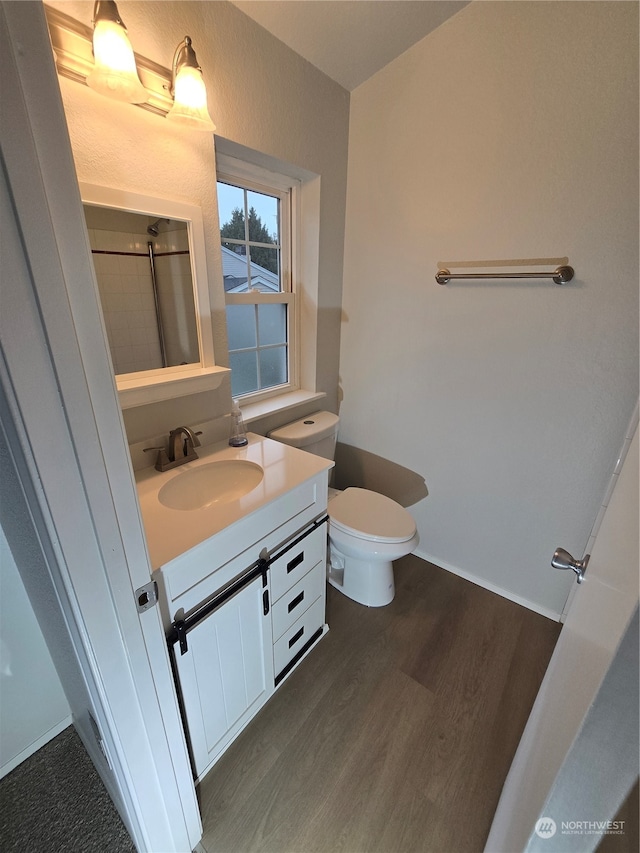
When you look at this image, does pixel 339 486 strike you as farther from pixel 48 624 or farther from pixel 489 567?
pixel 48 624

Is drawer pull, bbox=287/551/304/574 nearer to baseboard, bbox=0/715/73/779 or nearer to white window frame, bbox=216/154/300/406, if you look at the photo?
white window frame, bbox=216/154/300/406

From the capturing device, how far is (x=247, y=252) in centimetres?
160

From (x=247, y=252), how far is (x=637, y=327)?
1584 millimetres

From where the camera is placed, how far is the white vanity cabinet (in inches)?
34.7

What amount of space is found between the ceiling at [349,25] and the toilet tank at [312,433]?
60.2 inches

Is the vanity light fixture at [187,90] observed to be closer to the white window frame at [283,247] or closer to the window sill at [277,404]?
the white window frame at [283,247]

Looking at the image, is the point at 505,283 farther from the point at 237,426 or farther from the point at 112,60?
the point at 112,60

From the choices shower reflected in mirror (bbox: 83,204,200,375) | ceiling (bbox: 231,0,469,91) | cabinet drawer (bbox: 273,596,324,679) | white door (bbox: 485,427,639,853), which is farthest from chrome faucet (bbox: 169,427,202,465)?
ceiling (bbox: 231,0,469,91)

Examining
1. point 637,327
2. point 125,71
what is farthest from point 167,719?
point 637,327

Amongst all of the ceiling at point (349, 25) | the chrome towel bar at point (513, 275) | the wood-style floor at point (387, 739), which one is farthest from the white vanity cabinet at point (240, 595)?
the ceiling at point (349, 25)

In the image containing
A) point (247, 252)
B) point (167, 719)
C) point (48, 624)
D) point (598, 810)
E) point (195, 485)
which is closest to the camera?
point (598, 810)

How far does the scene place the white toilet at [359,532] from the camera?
1.53m

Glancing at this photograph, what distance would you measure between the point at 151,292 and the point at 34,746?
1.59 metres

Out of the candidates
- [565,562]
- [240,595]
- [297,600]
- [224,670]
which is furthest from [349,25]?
[224,670]
